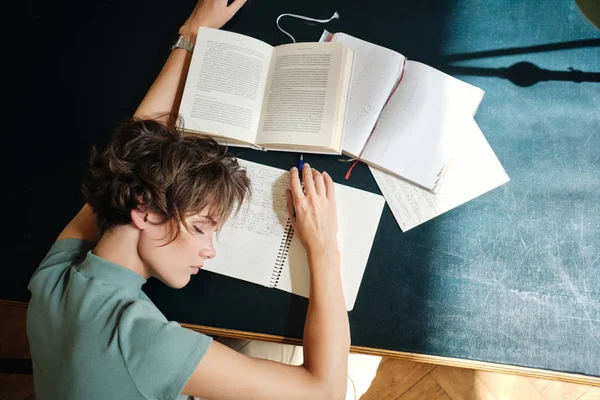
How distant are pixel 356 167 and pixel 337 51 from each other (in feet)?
0.91

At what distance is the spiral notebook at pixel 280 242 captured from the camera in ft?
3.47

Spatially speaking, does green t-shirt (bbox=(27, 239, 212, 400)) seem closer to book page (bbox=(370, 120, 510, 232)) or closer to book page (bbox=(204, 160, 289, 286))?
book page (bbox=(204, 160, 289, 286))

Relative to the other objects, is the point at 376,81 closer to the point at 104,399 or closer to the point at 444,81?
the point at 444,81

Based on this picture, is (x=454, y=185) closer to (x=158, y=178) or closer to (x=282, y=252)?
(x=282, y=252)

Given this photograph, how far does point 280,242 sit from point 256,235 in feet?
0.19

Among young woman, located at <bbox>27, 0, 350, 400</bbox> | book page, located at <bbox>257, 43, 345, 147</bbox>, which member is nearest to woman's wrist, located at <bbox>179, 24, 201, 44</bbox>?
book page, located at <bbox>257, 43, 345, 147</bbox>

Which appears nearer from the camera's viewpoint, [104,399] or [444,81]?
[104,399]

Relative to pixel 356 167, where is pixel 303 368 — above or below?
below

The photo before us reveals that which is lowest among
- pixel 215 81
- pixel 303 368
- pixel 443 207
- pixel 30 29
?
pixel 303 368

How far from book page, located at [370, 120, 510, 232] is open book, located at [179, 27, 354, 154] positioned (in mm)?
173

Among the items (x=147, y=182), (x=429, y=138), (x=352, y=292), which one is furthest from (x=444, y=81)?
(x=147, y=182)

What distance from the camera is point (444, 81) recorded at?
1141mm

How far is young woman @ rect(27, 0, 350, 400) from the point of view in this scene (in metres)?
0.81

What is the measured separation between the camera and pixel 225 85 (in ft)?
3.71
